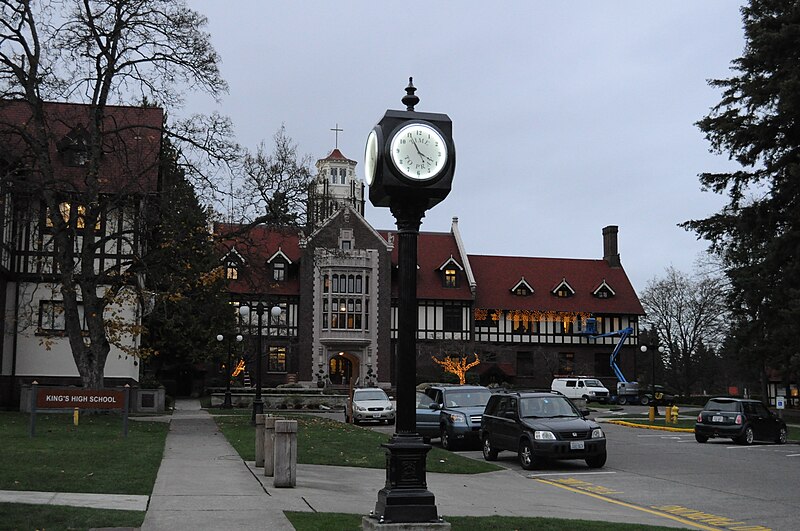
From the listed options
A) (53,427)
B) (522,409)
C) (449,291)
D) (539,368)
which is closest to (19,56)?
(53,427)

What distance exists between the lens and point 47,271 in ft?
117

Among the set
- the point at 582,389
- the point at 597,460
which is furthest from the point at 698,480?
the point at 582,389

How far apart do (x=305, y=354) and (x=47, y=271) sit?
30.9 m

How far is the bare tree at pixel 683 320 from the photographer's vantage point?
237ft

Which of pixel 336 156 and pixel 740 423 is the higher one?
pixel 336 156

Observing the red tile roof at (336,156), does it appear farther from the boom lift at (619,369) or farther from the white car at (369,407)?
the white car at (369,407)

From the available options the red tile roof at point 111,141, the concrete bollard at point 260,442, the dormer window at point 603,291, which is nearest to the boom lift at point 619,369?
the dormer window at point 603,291

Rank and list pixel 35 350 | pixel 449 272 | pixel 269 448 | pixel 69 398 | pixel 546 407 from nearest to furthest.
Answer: pixel 269 448, pixel 546 407, pixel 69 398, pixel 35 350, pixel 449 272

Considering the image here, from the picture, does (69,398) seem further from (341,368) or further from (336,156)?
(336,156)

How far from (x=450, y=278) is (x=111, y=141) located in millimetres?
39503

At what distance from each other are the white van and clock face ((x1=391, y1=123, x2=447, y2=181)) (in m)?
54.0

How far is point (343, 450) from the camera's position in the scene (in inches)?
816

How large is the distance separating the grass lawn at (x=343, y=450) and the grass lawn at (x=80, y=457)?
82.1 inches

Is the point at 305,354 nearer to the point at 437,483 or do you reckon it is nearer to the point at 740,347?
the point at 740,347
